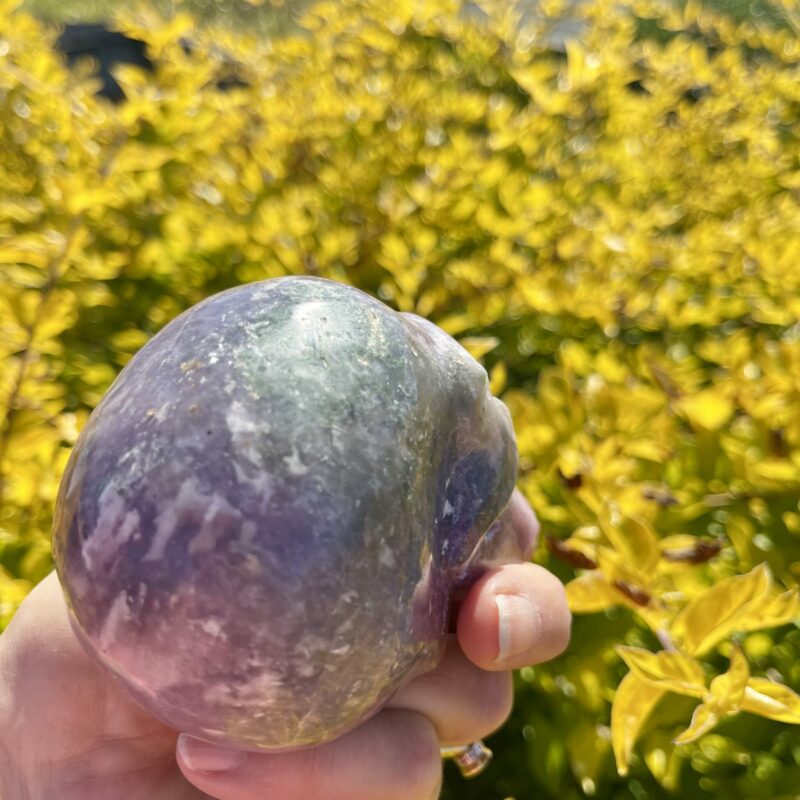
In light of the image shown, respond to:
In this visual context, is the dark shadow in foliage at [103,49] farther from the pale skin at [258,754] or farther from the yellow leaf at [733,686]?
the yellow leaf at [733,686]

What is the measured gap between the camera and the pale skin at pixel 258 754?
2.15 feet

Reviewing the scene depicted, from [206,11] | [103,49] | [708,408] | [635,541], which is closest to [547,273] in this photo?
[708,408]

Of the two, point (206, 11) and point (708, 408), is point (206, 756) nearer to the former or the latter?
point (708, 408)

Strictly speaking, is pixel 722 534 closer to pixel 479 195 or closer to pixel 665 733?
pixel 665 733

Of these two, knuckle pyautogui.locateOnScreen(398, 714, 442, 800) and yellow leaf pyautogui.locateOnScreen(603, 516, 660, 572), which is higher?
yellow leaf pyautogui.locateOnScreen(603, 516, 660, 572)

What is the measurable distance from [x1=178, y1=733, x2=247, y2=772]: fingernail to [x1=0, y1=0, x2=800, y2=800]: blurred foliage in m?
0.34

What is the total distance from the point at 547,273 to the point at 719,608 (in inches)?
33.4

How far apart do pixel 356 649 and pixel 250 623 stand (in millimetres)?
77

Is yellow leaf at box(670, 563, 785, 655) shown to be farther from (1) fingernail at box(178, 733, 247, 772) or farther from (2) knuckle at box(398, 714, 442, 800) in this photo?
(1) fingernail at box(178, 733, 247, 772)

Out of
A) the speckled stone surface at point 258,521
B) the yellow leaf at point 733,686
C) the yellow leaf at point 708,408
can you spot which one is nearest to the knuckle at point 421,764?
the speckled stone surface at point 258,521

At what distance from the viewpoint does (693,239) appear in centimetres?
160

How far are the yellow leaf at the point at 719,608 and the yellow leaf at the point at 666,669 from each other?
0.03m

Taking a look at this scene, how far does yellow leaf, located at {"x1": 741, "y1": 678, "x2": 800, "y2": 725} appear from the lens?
2.29 ft

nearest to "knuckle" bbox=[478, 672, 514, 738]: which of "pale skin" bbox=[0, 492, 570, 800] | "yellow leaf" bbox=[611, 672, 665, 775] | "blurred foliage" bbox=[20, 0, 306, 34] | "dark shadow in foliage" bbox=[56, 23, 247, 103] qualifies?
"pale skin" bbox=[0, 492, 570, 800]
